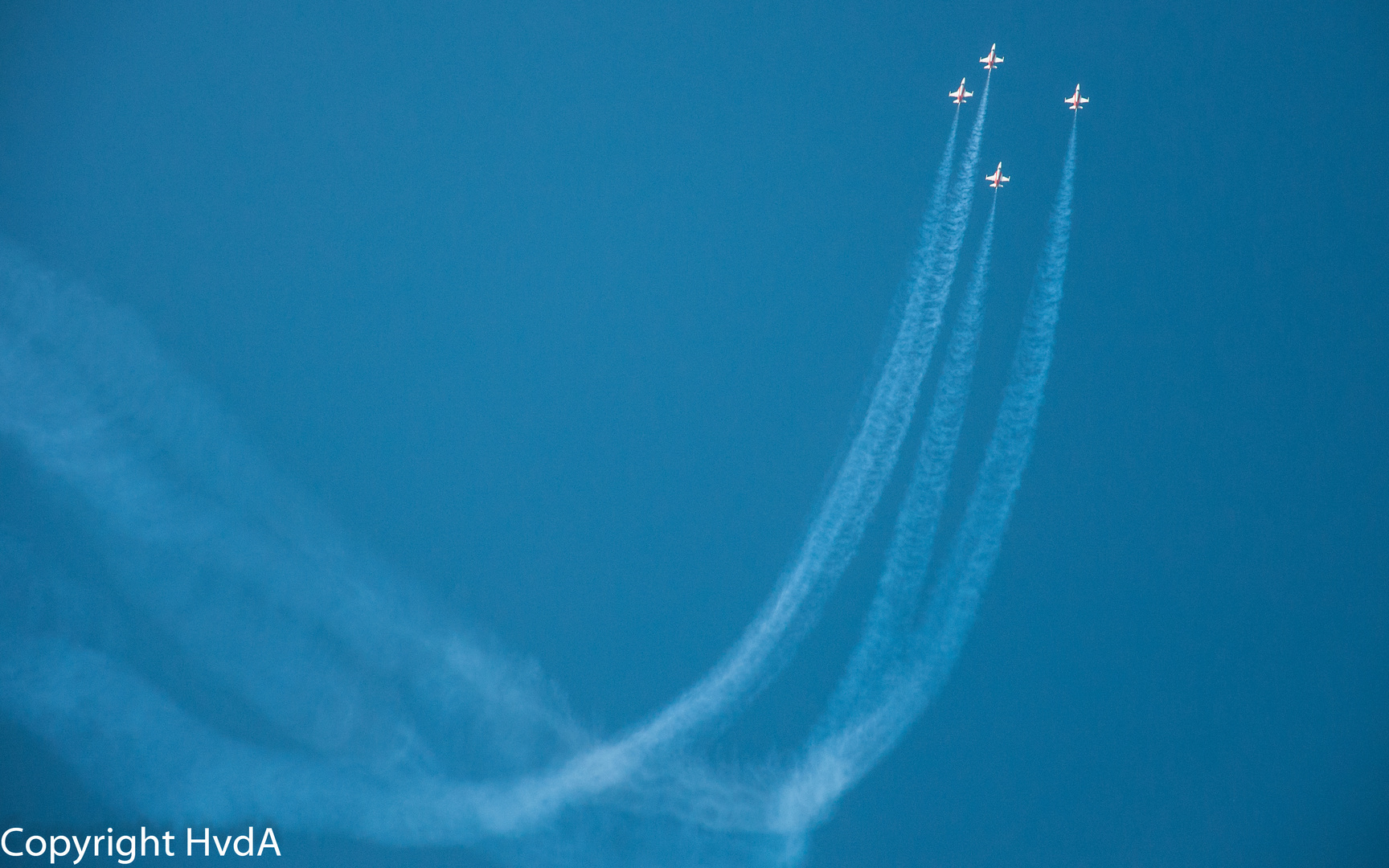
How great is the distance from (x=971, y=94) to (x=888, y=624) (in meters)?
4.01

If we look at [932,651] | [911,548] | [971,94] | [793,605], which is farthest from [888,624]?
[971,94]

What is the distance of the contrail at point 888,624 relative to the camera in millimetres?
7973

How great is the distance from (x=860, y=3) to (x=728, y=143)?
1.47 metres

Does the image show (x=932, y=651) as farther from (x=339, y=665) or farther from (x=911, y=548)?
(x=339, y=665)

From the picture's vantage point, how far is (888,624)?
7.97m

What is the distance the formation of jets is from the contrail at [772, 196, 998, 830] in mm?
1092

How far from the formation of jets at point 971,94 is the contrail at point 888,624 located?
1.09 meters

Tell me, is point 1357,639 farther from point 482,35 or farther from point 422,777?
point 482,35

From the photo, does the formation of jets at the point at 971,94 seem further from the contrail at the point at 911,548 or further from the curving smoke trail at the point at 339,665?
the contrail at the point at 911,548

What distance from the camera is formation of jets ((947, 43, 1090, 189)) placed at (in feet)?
26.7

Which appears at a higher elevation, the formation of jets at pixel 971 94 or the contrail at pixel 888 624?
the formation of jets at pixel 971 94

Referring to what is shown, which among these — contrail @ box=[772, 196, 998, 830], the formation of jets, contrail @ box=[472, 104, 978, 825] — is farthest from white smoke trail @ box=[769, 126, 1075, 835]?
the formation of jets

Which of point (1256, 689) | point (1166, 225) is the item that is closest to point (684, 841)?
point (1256, 689)

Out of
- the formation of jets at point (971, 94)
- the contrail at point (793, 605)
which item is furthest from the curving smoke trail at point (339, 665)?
the formation of jets at point (971, 94)
